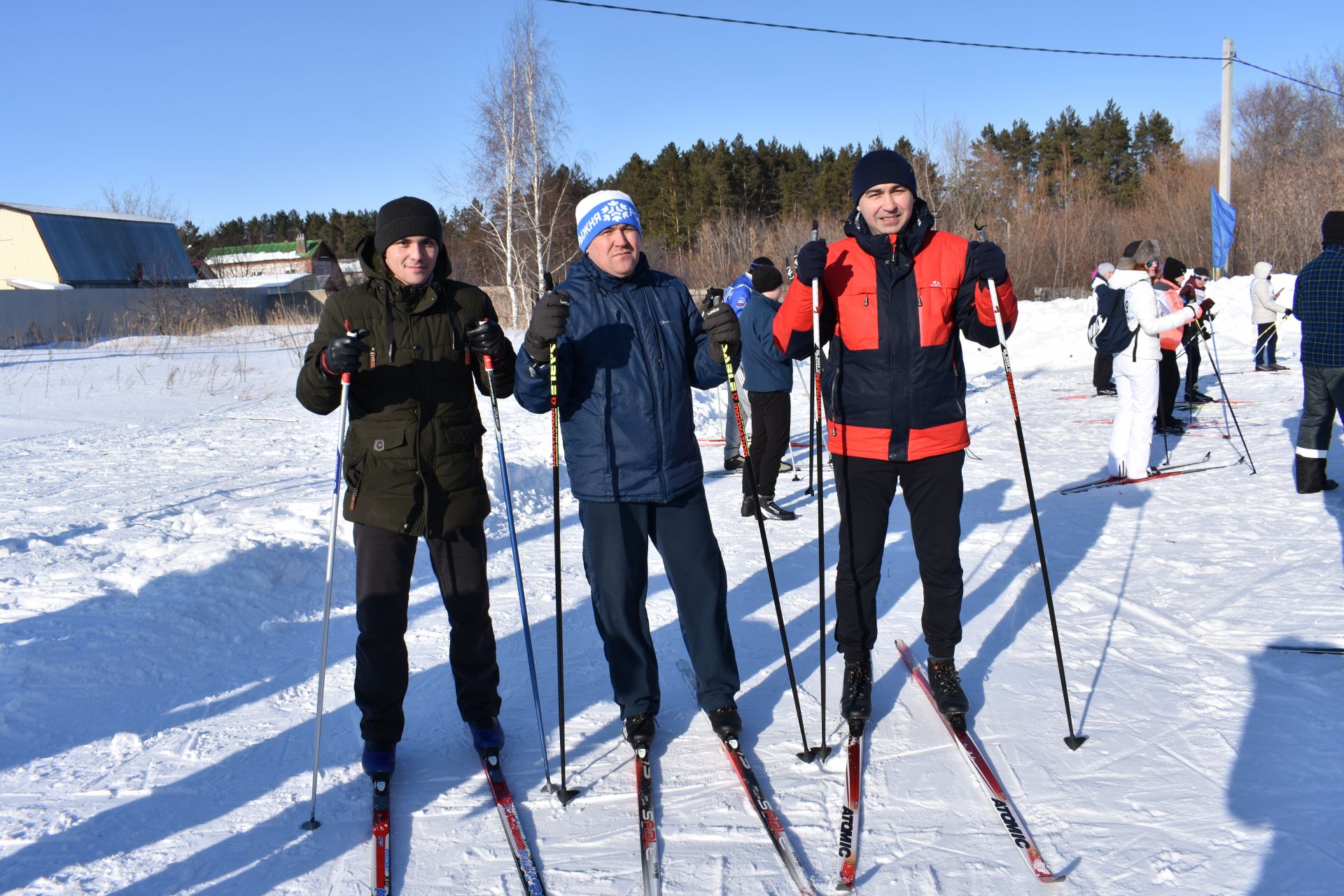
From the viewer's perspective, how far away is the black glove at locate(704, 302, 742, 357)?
3.26 metres

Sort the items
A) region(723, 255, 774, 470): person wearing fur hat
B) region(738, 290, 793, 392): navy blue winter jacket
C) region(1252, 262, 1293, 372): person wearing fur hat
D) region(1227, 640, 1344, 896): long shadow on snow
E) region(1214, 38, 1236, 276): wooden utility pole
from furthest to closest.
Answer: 1. region(1214, 38, 1236, 276): wooden utility pole
2. region(1252, 262, 1293, 372): person wearing fur hat
3. region(723, 255, 774, 470): person wearing fur hat
4. region(738, 290, 793, 392): navy blue winter jacket
5. region(1227, 640, 1344, 896): long shadow on snow

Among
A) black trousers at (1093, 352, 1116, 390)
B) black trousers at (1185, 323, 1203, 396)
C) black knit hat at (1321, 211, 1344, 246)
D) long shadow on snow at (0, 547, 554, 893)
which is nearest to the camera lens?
long shadow on snow at (0, 547, 554, 893)

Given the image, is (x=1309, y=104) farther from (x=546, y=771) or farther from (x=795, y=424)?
(x=546, y=771)

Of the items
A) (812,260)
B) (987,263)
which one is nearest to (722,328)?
(812,260)

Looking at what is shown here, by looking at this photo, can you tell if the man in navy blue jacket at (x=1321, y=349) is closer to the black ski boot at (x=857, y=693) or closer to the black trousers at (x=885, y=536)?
the black trousers at (x=885, y=536)

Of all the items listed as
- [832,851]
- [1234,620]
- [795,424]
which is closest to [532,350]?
[832,851]

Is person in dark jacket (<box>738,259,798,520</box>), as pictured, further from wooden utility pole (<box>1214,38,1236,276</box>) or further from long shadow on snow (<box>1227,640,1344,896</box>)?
wooden utility pole (<box>1214,38,1236,276</box>)

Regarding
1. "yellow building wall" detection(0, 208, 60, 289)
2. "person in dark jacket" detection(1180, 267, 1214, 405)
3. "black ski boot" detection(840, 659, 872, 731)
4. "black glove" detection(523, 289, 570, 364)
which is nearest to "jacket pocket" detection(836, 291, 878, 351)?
"black glove" detection(523, 289, 570, 364)

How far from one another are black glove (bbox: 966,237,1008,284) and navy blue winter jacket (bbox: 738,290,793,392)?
352 cm

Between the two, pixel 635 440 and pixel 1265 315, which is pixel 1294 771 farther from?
pixel 1265 315

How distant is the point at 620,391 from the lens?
10.9 feet

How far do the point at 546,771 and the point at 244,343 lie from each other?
59.6 ft

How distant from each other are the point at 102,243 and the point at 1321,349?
40.2 meters

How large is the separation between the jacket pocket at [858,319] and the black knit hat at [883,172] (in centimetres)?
36
